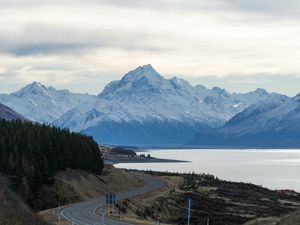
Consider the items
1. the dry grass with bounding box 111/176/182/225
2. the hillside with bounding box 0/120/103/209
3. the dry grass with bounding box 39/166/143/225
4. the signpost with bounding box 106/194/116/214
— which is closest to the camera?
the signpost with bounding box 106/194/116/214

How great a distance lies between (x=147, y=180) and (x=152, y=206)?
49.5 m

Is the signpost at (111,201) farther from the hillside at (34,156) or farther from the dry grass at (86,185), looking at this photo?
the hillside at (34,156)

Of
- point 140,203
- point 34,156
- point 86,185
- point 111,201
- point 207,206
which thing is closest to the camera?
point 111,201

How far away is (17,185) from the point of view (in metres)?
90.9

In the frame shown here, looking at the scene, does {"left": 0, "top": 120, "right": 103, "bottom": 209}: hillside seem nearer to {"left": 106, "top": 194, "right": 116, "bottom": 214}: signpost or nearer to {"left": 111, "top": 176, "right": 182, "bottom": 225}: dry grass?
{"left": 111, "top": 176, "right": 182, "bottom": 225}: dry grass

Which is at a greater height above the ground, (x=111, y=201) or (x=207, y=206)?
(x=111, y=201)

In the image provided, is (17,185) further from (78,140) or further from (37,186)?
(78,140)

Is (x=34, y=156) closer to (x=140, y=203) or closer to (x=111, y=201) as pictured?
(x=140, y=203)

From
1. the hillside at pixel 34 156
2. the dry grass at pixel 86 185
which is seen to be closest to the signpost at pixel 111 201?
the dry grass at pixel 86 185

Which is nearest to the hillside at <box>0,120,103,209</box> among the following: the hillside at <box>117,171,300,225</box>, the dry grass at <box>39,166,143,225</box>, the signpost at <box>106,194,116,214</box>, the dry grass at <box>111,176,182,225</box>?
the dry grass at <box>39,166,143,225</box>

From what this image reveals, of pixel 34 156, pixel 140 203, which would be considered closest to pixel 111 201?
pixel 140 203

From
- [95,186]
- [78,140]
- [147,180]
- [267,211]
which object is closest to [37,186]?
[95,186]

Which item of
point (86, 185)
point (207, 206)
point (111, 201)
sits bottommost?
point (207, 206)

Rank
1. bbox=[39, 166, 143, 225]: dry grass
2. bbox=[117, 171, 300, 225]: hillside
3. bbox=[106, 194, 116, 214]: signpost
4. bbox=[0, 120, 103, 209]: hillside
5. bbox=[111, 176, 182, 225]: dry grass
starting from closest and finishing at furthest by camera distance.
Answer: bbox=[106, 194, 116, 214]: signpost, bbox=[111, 176, 182, 225]: dry grass, bbox=[117, 171, 300, 225]: hillside, bbox=[0, 120, 103, 209]: hillside, bbox=[39, 166, 143, 225]: dry grass
